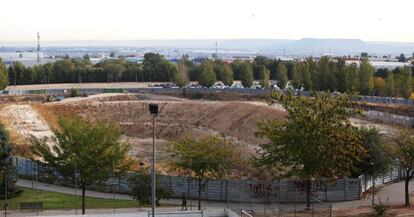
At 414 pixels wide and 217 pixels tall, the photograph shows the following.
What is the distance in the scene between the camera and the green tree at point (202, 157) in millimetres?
39031

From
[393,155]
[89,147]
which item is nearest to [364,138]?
[393,155]

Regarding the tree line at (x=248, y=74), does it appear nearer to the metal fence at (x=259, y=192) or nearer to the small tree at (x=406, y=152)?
the metal fence at (x=259, y=192)

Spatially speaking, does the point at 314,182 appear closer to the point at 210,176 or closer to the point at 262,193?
the point at 262,193

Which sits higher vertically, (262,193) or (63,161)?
(63,161)

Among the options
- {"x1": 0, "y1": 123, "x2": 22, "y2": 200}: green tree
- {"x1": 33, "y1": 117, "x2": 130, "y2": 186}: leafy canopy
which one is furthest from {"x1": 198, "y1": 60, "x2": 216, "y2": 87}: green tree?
{"x1": 33, "y1": 117, "x2": 130, "y2": 186}: leafy canopy

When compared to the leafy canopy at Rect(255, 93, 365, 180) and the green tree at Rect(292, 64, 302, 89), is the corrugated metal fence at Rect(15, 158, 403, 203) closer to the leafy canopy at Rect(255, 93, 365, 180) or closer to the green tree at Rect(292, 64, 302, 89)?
the leafy canopy at Rect(255, 93, 365, 180)

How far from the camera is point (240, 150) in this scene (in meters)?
60.4

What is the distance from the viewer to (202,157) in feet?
128

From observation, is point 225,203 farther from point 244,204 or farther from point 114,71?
point 114,71

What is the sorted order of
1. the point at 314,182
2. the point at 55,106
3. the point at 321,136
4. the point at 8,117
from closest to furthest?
the point at 321,136 → the point at 314,182 → the point at 8,117 → the point at 55,106

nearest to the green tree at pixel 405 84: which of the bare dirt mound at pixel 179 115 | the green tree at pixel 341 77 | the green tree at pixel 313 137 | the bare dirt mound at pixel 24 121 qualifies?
the green tree at pixel 341 77

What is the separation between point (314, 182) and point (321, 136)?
5898 mm

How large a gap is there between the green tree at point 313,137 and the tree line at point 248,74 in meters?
33.0

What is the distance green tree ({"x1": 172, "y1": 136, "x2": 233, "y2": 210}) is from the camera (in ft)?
128
